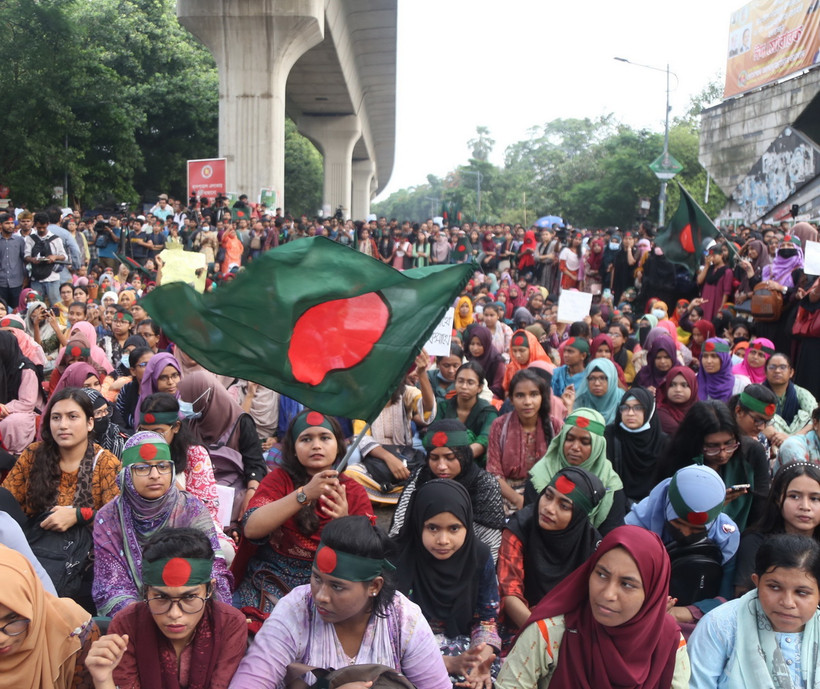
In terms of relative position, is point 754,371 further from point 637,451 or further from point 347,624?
point 347,624

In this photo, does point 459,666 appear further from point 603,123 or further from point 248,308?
point 603,123

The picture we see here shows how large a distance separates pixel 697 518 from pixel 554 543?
0.64m

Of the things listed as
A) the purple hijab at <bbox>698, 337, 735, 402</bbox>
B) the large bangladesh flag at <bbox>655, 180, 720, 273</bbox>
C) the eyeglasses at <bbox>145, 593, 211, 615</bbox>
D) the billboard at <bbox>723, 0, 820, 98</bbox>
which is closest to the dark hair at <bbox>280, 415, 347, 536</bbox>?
the eyeglasses at <bbox>145, 593, 211, 615</bbox>

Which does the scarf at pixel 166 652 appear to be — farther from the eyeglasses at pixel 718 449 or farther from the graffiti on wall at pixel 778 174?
the graffiti on wall at pixel 778 174

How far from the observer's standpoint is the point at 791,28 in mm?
29078

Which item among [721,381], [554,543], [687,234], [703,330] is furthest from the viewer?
[687,234]

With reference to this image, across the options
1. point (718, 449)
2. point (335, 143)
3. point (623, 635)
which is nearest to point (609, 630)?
point (623, 635)

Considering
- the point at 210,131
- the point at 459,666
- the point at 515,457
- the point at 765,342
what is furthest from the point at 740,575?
the point at 210,131

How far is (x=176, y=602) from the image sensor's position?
8.55 ft

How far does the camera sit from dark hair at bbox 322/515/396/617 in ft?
8.79

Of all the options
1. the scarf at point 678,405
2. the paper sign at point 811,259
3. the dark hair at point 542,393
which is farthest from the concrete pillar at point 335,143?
the dark hair at point 542,393

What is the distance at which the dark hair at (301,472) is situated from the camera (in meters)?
3.48

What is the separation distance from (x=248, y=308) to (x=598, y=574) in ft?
5.07

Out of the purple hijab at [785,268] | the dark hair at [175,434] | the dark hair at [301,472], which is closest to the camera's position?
the dark hair at [301,472]
